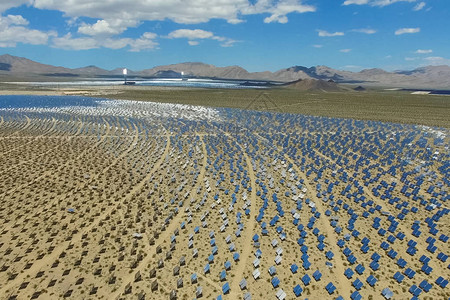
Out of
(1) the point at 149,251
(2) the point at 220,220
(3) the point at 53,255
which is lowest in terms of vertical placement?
(3) the point at 53,255


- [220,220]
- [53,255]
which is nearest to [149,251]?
[53,255]

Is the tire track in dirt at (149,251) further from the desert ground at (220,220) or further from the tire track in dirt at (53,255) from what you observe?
the tire track in dirt at (53,255)

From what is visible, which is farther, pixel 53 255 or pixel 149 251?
pixel 149 251

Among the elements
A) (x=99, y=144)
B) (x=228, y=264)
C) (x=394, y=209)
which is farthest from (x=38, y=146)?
(x=394, y=209)

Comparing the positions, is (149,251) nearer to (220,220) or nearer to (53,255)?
(53,255)

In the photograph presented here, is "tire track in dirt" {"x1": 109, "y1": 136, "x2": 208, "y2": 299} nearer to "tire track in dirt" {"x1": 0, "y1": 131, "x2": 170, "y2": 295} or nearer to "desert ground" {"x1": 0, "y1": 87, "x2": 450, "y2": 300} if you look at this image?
"desert ground" {"x1": 0, "y1": 87, "x2": 450, "y2": 300}

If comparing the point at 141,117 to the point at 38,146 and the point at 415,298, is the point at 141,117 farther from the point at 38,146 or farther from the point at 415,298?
the point at 415,298

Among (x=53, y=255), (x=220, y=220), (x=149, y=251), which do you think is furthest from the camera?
(x=220, y=220)

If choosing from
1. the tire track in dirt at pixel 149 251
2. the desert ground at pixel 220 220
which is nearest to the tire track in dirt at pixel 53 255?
the desert ground at pixel 220 220

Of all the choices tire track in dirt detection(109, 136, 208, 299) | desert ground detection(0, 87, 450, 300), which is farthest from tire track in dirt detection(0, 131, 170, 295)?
tire track in dirt detection(109, 136, 208, 299)
